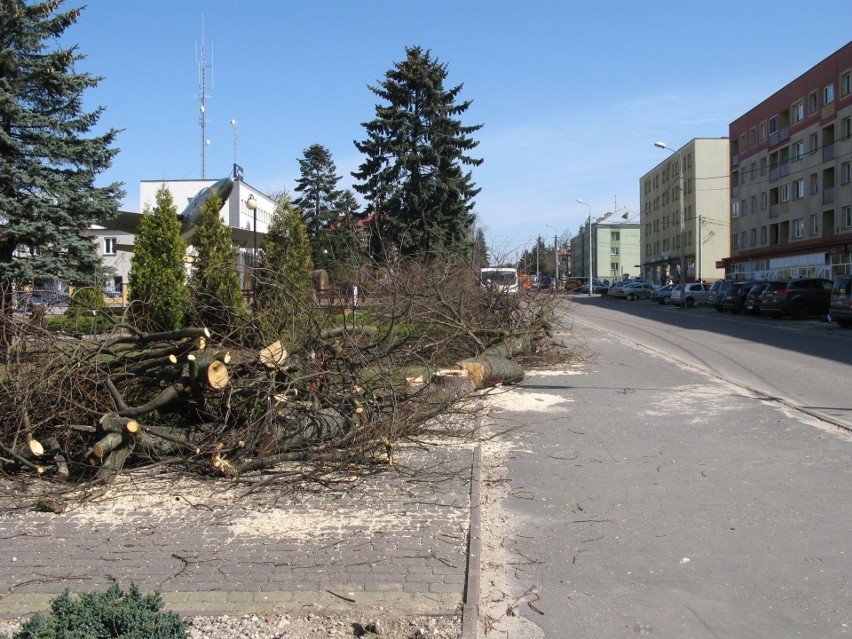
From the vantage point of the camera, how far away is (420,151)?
3769 cm

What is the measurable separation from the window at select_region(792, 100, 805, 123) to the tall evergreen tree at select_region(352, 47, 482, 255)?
2490 cm

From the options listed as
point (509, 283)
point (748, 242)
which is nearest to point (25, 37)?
point (509, 283)

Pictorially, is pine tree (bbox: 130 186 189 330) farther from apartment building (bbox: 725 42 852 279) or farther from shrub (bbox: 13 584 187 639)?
apartment building (bbox: 725 42 852 279)

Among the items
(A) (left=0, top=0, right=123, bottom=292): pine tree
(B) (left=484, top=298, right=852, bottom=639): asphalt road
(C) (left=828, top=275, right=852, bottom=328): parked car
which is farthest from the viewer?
(C) (left=828, top=275, right=852, bottom=328): parked car

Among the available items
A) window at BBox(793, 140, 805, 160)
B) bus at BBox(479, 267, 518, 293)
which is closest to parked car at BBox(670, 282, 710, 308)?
window at BBox(793, 140, 805, 160)

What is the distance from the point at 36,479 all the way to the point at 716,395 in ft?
28.9

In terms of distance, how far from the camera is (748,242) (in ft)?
194

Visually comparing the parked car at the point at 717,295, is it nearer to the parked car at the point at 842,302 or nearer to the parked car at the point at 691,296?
the parked car at the point at 691,296

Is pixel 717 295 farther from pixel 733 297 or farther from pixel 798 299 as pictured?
pixel 798 299

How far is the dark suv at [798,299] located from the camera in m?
30.7

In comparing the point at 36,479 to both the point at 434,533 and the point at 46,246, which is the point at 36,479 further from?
the point at 46,246

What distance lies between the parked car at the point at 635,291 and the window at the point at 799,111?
53.5 ft

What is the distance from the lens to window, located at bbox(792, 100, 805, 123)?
4934 cm

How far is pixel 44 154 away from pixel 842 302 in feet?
81.4
